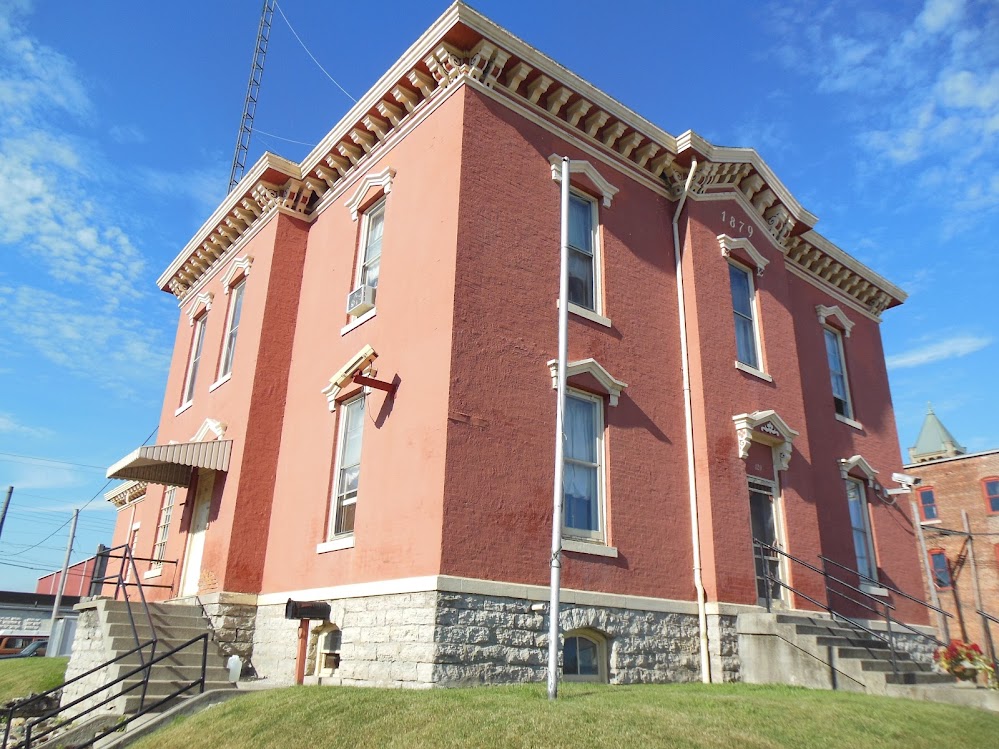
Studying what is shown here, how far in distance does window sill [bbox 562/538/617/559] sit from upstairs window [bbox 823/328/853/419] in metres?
9.22

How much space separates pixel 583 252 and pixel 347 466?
526 cm

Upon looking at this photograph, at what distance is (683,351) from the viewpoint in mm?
14391

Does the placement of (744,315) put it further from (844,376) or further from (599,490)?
(599,490)

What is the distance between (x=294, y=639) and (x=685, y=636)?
595 centimetres

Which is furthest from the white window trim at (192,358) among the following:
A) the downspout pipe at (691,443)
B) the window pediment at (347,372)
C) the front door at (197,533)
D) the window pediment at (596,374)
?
the downspout pipe at (691,443)

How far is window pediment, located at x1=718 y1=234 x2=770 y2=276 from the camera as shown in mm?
15562

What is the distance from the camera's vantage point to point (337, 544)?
12.3 meters

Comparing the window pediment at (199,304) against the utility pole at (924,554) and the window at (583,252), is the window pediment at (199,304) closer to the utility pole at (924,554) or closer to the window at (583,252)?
the window at (583,252)

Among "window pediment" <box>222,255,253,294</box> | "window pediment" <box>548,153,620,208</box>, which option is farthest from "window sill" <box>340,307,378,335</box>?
"window pediment" <box>222,255,253,294</box>

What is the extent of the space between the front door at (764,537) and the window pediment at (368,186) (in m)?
8.14

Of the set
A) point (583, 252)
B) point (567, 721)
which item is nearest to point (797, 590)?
point (583, 252)

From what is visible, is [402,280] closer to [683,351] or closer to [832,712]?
[683,351]

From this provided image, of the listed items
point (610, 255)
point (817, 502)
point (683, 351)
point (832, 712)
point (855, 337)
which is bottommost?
point (832, 712)

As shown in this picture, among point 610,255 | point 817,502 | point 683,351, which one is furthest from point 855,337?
point 610,255
